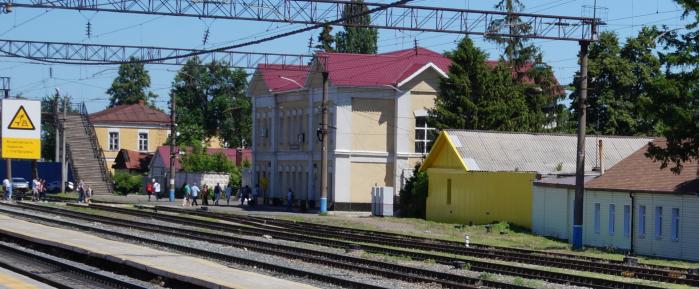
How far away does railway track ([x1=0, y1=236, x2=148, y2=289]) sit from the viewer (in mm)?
20875

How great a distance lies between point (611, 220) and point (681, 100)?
280 inches

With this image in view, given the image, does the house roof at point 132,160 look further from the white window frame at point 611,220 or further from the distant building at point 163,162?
the white window frame at point 611,220

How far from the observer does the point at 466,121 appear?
66.0 metres

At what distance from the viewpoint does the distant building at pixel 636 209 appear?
36000 millimetres

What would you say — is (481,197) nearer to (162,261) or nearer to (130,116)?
(162,261)

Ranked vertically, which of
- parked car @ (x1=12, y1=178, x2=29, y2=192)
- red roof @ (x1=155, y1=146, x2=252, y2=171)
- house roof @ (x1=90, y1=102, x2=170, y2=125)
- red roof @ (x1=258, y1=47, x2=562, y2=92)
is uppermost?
red roof @ (x1=258, y1=47, x2=562, y2=92)

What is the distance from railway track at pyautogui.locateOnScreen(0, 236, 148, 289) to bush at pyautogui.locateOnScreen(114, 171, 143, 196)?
6713 cm

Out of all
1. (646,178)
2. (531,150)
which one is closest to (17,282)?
(646,178)

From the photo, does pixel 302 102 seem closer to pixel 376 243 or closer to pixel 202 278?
pixel 376 243

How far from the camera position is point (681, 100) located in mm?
34531

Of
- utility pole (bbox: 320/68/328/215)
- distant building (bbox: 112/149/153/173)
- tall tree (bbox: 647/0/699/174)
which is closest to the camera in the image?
tall tree (bbox: 647/0/699/174)

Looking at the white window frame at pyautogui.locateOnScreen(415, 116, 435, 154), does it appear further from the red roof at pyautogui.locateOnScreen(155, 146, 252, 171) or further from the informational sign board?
the red roof at pyautogui.locateOnScreen(155, 146, 252, 171)

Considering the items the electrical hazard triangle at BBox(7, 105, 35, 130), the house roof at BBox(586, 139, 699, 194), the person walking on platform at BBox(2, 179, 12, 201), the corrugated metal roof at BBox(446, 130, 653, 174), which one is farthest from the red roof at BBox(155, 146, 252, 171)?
the house roof at BBox(586, 139, 699, 194)

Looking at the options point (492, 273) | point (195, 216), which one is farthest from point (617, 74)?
point (492, 273)
